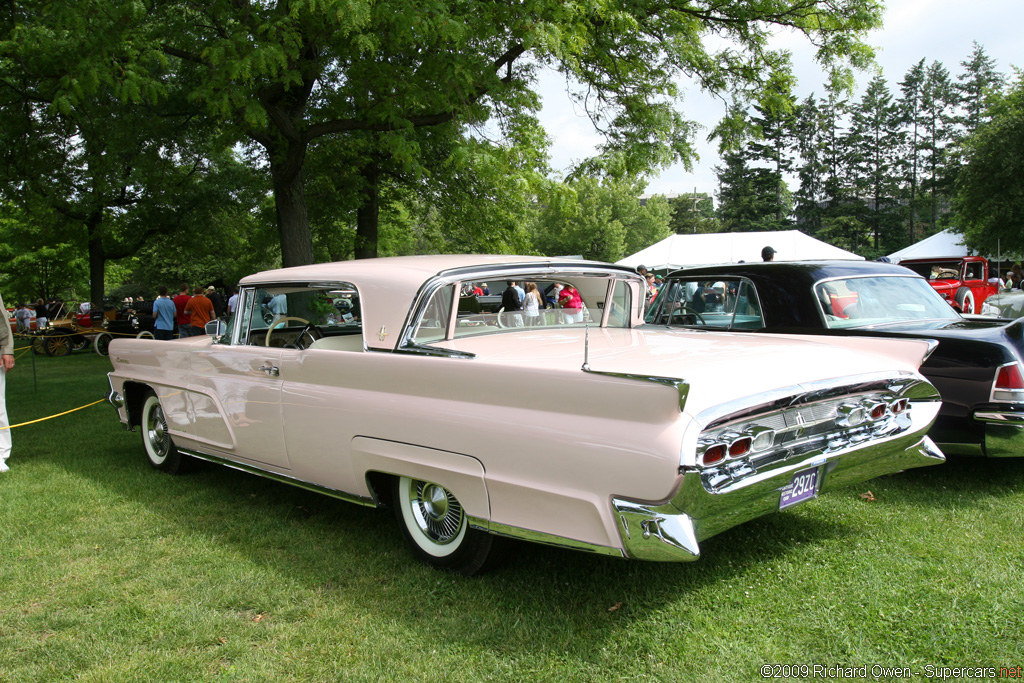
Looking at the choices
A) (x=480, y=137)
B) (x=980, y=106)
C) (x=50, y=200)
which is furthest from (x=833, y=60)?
(x=980, y=106)

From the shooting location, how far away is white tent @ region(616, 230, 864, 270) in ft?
66.4

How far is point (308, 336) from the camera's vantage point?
4680 millimetres

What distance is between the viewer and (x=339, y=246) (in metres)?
18.7

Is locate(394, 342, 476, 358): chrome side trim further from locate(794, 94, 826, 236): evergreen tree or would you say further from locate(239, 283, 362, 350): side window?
locate(794, 94, 826, 236): evergreen tree

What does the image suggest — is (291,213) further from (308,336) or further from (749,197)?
(749,197)

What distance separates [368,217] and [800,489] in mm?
15486

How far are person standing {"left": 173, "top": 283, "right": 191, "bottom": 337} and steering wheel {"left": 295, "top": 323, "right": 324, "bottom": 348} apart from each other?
11175mm

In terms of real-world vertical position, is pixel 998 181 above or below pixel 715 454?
above

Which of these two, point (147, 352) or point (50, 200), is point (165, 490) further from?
point (50, 200)

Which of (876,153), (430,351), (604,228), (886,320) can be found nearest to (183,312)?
(430,351)

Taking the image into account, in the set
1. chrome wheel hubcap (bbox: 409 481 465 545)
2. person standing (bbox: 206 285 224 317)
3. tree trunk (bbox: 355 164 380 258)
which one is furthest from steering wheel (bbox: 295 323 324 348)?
person standing (bbox: 206 285 224 317)

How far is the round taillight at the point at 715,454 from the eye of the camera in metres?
2.77

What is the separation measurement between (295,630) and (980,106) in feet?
229

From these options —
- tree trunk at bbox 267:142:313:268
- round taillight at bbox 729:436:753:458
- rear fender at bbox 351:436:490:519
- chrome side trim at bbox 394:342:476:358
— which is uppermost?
tree trunk at bbox 267:142:313:268
